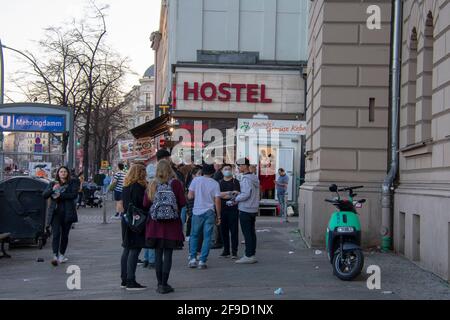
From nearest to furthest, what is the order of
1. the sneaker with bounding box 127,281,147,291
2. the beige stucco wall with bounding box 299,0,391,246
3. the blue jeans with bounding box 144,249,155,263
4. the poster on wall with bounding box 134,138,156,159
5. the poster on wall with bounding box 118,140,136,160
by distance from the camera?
1. the sneaker with bounding box 127,281,147,291
2. the blue jeans with bounding box 144,249,155,263
3. the beige stucco wall with bounding box 299,0,391,246
4. the poster on wall with bounding box 134,138,156,159
5. the poster on wall with bounding box 118,140,136,160

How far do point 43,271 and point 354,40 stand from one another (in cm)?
708

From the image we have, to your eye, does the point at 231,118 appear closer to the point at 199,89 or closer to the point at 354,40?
the point at 199,89

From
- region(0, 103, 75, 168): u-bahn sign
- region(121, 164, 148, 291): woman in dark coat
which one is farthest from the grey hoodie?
region(0, 103, 75, 168): u-bahn sign

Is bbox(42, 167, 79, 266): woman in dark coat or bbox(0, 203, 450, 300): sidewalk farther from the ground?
bbox(42, 167, 79, 266): woman in dark coat

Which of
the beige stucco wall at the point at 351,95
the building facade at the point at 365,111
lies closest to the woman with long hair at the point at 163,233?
the building facade at the point at 365,111

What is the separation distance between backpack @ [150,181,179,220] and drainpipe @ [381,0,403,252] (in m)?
5.25

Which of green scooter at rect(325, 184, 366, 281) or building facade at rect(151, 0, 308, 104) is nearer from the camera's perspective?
green scooter at rect(325, 184, 366, 281)

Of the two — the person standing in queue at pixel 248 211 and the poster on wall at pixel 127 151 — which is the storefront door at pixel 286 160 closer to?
the poster on wall at pixel 127 151

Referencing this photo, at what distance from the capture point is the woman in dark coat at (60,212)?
12188 mm

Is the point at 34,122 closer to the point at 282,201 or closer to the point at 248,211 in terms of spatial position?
the point at 248,211

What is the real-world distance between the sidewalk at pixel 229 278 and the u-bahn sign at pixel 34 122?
4263 mm

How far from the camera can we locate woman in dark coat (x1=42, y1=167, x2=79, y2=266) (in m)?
12.2

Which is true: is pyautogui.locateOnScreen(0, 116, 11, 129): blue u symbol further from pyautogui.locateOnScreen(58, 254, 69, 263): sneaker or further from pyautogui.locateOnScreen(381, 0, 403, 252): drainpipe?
pyautogui.locateOnScreen(381, 0, 403, 252): drainpipe
